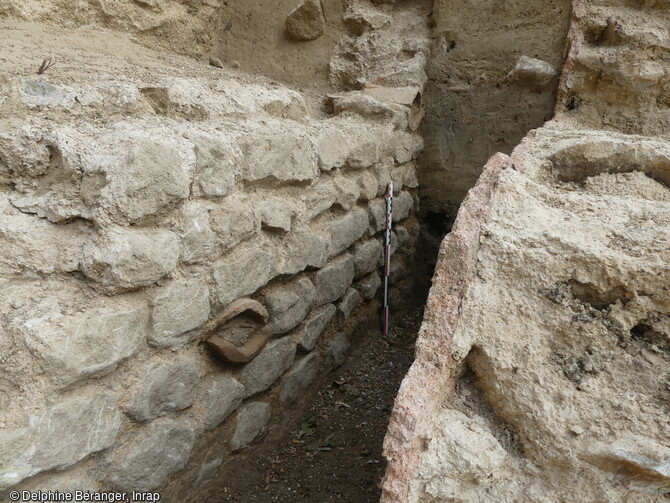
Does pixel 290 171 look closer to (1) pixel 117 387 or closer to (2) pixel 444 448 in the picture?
(1) pixel 117 387

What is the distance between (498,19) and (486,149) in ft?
2.52

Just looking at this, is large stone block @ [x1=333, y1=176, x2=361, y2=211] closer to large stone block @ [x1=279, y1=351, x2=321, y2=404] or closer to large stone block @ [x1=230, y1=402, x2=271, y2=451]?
large stone block @ [x1=279, y1=351, x2=321, y2=404]

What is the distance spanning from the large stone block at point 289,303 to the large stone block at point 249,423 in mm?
301

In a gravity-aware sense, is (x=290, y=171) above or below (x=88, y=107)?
below

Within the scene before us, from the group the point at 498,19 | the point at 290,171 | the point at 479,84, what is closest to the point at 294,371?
the point at 290,171

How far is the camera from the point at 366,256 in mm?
2842

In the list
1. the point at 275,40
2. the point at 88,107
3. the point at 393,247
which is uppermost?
the point at 275,40

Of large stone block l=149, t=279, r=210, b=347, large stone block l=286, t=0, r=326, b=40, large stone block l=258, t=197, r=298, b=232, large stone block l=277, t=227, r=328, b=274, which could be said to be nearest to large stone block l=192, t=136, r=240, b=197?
large stone block l=258, t=197, r=298, b=232

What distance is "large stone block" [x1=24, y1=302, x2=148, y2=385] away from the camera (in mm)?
1277

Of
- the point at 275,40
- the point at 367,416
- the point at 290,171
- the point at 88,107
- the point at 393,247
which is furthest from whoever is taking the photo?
the point at 275,40

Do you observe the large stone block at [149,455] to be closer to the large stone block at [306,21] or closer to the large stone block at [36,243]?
the large stone block at [36,243]

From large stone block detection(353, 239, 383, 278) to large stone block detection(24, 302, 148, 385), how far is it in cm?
143

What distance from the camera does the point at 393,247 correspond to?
322 centimetres

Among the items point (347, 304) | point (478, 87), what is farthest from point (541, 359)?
point (478, 87)
